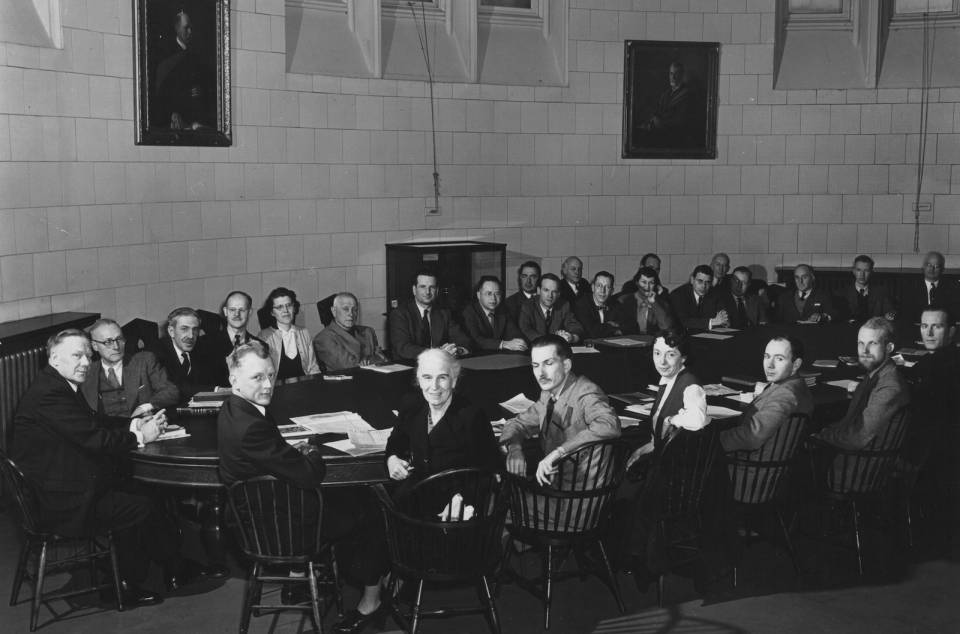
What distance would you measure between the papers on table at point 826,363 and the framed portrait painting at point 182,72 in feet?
15.6

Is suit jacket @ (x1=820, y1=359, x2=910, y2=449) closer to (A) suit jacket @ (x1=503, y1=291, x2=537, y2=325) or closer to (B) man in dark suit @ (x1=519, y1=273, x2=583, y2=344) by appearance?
(B) man in dark suit @ (x1=519, y1=273, x2=583, y2=344)

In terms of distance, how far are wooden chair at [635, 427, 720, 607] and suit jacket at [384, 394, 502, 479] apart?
0.66 metres

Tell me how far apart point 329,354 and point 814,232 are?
6126mm

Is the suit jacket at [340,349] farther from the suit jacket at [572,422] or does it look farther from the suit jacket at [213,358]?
the suit jacket at [572,422]

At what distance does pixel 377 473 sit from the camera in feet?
14.4

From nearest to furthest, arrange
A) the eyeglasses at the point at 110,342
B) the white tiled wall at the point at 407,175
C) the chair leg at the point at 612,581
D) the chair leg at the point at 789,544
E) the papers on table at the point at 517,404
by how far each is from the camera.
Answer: the chair leg at the point at 612,581, the chair leg at the point at 789,544, the papers on table at the point at 517,404, the eyeglasses at the point at 110,342, the white tiled wall at the point at 407,175

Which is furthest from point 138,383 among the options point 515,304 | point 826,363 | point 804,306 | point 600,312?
point 804,306

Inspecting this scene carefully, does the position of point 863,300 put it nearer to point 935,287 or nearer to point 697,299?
point 935,287

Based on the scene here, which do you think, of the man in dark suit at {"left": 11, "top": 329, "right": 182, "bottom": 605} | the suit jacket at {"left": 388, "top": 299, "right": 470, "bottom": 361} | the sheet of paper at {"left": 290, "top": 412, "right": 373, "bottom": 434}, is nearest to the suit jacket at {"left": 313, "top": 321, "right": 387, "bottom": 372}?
the suit jacket at {"left": 388, "top": 299, "right": 470, "bottom": 361}

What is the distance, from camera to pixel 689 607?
183 inches

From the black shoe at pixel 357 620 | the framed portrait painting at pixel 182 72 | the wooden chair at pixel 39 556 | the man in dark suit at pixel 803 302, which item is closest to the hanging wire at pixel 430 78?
the framed portrait painting at pixel 182 72

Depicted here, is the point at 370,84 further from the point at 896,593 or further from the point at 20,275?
the point at 896,593

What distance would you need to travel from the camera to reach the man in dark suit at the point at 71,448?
436 cm

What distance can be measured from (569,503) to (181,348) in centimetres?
284
